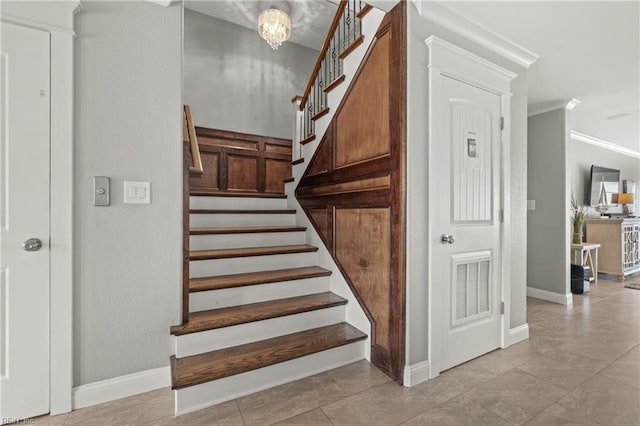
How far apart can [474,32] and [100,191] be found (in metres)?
2.77

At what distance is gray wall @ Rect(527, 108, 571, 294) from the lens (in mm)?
3664

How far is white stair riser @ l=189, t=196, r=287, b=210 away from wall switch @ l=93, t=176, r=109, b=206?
4.63ft

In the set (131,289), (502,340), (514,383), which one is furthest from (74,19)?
(502,340)

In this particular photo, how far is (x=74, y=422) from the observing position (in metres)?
1.54

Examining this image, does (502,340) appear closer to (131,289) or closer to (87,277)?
(131,289)

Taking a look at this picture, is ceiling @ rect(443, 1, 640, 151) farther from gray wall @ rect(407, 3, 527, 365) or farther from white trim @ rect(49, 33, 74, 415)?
white trim @ rect(49, 33, 74, 415)

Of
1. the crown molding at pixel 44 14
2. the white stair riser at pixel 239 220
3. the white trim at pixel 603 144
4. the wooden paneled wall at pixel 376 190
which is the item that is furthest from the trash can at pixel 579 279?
the crown molding at pixel 44 14

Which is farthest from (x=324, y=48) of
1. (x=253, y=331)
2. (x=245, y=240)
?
(x=253, y=331)

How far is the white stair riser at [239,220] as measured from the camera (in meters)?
2.91

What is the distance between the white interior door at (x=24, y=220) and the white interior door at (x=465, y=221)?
2.30 metres

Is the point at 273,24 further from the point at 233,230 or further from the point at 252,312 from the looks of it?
the point at 252,312

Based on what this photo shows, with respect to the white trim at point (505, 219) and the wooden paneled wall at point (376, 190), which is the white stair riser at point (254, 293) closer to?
the wooden paneled wall at point (376, 190)

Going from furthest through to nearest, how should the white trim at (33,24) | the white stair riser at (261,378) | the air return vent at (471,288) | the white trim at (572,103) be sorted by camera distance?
the white trim at (572,103) < the air return vent at (471,288) < the white stair riser at (261,378) < the white trim at (33,24)

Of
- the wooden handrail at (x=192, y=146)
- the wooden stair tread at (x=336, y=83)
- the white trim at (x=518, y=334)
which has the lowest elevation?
the white trim at (x=518, y=334)
